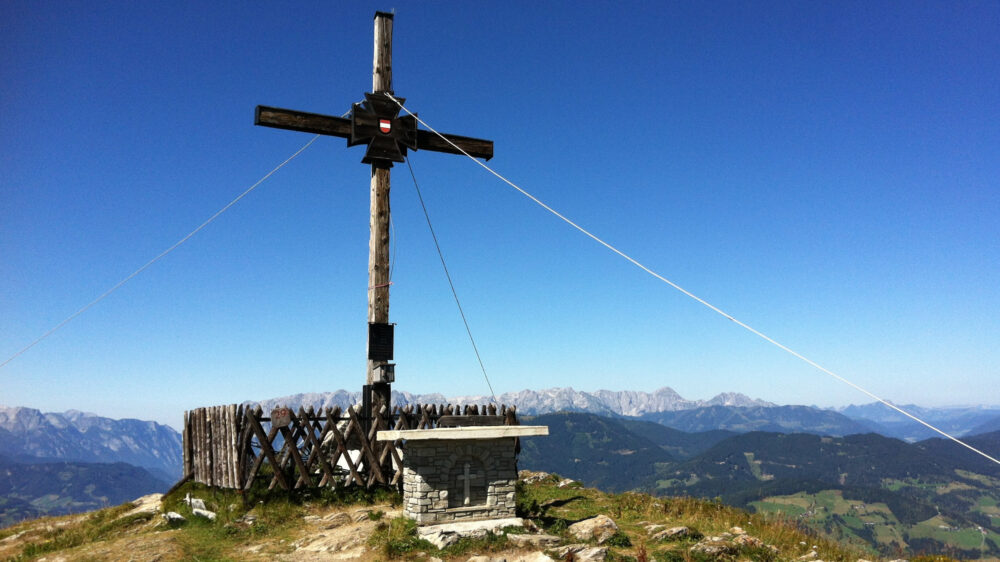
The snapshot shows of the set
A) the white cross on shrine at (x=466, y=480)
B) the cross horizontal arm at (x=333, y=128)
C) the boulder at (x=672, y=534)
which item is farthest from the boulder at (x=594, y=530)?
the cross horizontal arm at (x=333, y=128)

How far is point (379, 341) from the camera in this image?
1644 centimetres

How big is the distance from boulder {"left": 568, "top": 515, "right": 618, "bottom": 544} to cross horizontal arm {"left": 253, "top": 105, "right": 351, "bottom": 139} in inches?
486

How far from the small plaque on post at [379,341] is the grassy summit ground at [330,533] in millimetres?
3750

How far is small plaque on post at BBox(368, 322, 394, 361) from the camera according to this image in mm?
16391

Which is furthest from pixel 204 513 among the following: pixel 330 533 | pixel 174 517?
pixel 330 533

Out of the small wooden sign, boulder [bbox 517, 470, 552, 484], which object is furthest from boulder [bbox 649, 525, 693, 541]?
boulder [bbox 517, 470, 552, 484]

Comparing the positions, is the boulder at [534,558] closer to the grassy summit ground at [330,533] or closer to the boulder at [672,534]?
the grassy summit ground at [330,533]

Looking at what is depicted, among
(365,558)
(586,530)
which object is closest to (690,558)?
(586,530)

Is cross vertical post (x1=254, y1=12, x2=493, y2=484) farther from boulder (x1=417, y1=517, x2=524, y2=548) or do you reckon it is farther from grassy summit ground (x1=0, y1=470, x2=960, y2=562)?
boulder (x1=417, y1=517, x2=524, y2=548)

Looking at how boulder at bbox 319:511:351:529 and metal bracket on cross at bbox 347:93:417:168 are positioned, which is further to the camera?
metal bracket on cross at bbox 347:93:417:168

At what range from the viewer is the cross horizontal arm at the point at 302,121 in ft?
51.3

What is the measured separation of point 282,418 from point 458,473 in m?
5.66

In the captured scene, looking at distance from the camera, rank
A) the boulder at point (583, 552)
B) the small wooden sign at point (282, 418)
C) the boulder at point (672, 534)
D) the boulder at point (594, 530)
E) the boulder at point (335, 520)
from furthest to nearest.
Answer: the small wooden sign at point (282, 418), the boulder at point (672, 534), the boulder at point (335, 520), the boulder at point (594, 530), the boulder at point (583, 552)

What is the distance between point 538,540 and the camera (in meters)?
11.7
